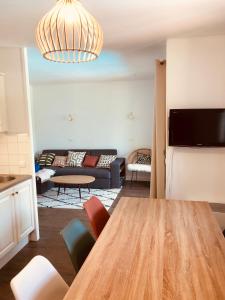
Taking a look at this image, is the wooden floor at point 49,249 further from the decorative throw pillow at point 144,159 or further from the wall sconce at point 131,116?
the wall sconce at point 131,116

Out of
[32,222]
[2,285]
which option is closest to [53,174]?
[32,222]

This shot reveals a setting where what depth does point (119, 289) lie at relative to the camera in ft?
3.78

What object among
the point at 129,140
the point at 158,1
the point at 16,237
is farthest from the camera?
the point at 129,140

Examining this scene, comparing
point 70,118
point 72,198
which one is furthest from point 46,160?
point 72,198

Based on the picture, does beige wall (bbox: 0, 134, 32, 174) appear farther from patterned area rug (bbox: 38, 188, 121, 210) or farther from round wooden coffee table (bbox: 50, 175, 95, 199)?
round wooden coffee table (bbox: 50, 175, 95, 199)

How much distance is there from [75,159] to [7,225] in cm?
366

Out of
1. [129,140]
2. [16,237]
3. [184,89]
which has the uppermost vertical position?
[184,89]

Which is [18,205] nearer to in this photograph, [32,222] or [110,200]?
[32,222]

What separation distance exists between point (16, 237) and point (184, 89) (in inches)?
101

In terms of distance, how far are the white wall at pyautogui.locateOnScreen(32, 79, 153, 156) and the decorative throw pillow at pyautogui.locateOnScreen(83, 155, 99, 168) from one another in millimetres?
519

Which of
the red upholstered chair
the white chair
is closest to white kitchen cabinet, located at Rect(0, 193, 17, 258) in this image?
the red upholstered chair

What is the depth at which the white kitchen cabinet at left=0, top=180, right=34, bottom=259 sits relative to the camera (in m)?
2.60

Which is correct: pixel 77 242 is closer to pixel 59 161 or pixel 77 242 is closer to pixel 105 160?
pixel 105 160

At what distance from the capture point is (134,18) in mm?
2162
